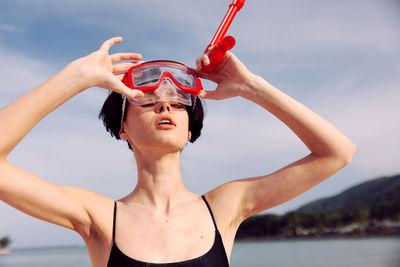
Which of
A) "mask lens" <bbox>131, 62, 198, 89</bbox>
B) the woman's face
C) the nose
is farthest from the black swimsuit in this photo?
"mask lens" <bbox>131, 62, 198, 89</bbox>

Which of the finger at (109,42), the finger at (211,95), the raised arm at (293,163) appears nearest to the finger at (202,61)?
the raised arm at (293,163)

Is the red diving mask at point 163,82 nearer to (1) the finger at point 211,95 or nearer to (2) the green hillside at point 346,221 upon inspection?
(1) the finger at point 211,95

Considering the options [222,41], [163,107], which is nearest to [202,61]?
[222,41]

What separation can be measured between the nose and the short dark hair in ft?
0.66

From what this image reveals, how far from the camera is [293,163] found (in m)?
2.10

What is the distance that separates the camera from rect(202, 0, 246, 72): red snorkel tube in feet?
6.50

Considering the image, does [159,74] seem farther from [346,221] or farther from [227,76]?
[346,221]

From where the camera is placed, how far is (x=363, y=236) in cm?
3269

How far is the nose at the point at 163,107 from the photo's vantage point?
2.02m

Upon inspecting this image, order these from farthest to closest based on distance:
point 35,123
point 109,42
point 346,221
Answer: point 346,221
point 109,42
point 35,123

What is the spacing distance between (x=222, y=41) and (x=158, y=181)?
2.47 ft

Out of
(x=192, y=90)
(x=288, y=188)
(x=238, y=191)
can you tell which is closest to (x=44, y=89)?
(x=192, y=90)

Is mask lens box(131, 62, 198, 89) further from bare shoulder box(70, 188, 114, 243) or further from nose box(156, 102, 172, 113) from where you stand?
bare shoulder box(70, 188, 114, 243)

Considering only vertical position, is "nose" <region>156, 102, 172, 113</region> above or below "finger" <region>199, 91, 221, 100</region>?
below
